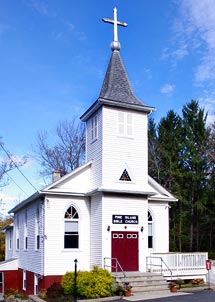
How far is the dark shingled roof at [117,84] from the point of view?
71.6 ft

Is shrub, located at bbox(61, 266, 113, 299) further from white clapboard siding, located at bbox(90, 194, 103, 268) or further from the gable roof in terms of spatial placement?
the gable roof

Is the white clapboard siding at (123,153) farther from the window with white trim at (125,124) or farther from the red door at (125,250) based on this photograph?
the red door at (125,250)

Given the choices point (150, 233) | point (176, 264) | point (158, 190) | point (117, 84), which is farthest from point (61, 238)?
point (117, 84)

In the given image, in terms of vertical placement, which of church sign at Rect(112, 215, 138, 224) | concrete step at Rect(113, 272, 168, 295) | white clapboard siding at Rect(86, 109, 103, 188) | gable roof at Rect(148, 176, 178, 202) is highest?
white clapboard siding at Rect(86, 109, 103, 188)

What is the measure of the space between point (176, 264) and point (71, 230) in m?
5.75

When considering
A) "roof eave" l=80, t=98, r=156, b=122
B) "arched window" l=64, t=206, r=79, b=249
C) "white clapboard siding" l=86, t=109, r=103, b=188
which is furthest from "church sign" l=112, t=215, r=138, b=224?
"roof eave" l=80, t=98, r=156, b=122

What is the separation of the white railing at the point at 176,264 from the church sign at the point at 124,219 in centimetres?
Answer: 214

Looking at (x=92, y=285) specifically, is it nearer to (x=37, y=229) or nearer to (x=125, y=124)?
(x=37, y=229)

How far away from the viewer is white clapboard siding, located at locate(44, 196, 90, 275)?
2045 centimetres

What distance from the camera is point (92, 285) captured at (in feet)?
55.7

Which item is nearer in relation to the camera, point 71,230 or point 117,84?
point 71,230

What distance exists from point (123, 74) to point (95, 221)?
8.52m

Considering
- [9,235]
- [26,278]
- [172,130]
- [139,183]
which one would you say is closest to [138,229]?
[139,183]

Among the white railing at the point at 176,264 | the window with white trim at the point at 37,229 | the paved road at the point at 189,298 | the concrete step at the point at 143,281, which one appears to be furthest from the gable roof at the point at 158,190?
the paved road at the point at 189,298
